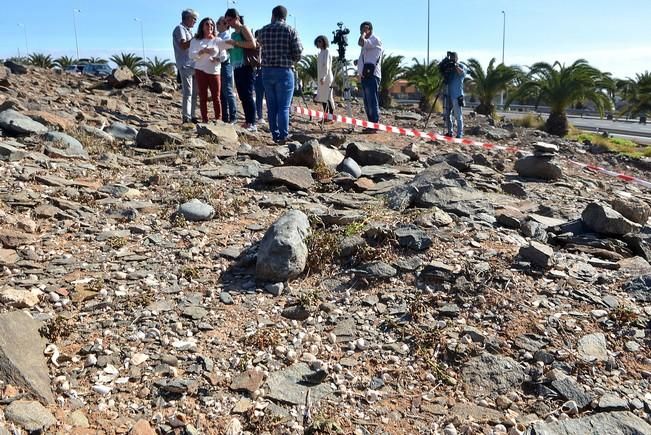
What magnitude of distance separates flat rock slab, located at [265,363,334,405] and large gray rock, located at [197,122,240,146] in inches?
199

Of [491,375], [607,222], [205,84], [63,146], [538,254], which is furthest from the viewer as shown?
[205,84]

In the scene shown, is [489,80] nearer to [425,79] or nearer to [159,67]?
[425,79]

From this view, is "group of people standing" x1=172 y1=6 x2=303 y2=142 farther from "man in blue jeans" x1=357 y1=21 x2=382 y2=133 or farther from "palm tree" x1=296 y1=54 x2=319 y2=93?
"palm tree" x1=296 y1=54 x2=319 y2=93

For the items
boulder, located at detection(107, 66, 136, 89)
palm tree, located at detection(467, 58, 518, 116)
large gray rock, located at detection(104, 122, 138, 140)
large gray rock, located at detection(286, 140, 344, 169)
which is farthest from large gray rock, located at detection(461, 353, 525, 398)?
palm tree, located at detection(467, 58, 518, 116)

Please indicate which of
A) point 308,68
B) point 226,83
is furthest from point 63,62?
point 226,83

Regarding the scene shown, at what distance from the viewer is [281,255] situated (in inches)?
133

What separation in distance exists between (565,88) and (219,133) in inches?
839

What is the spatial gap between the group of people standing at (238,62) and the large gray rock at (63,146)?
244 centimetres

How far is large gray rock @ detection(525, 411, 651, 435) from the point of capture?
89.7 inches

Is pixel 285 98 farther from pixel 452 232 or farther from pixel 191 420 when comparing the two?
pixel 191 420

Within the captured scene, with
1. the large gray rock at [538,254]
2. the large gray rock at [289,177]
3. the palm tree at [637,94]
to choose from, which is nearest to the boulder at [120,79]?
the large gray rock at [289,177]

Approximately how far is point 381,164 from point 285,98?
178 centimetres

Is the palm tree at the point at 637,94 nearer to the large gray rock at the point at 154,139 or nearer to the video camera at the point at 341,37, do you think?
the video camera at the point at 341,37

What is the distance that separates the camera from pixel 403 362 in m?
2.76
